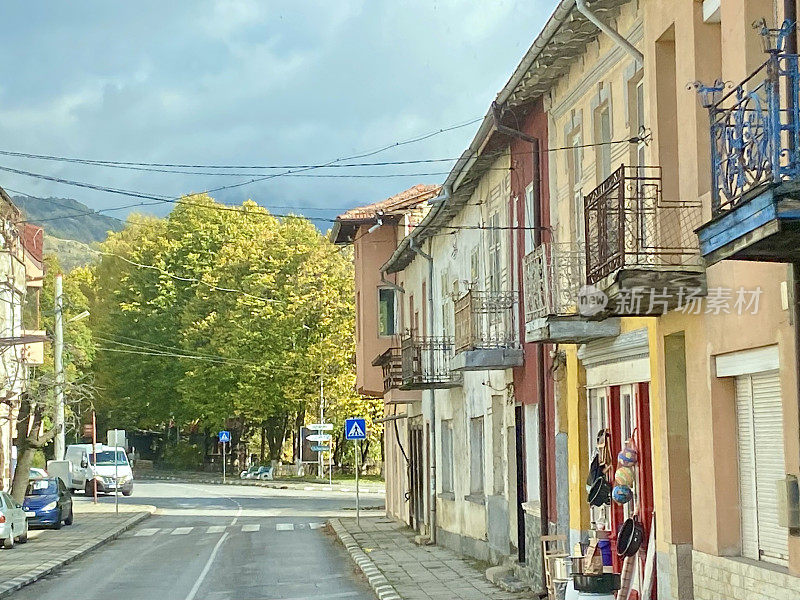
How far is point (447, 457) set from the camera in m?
28.4

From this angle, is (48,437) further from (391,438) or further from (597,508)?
(597,508)

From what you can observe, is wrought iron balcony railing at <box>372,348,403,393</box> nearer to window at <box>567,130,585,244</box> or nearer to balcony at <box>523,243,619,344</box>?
window at <box>567,130,585,244</box>

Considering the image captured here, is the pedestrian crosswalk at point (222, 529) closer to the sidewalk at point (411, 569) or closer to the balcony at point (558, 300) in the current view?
the sidewalk at point (411, 569)

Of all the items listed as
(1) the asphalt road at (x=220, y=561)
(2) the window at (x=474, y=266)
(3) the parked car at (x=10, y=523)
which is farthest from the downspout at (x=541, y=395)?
(3) the parked car at (x=10, y=523)

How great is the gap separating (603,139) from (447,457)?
14.5 m

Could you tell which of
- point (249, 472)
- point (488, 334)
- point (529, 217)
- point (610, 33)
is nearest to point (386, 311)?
point (488, 334)

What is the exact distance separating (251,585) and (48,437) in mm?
16950

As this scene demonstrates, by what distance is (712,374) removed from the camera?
37.1 ft

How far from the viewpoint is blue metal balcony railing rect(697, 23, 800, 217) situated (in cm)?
769

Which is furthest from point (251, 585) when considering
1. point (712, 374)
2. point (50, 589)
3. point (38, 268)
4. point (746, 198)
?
point (38, 268)

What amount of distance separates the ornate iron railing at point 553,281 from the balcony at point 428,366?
9.83m

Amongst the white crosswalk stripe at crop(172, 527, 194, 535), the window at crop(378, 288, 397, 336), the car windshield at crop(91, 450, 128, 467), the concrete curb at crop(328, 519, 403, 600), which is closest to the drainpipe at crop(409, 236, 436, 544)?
the concrete curb at crop(328, 519, 403, 600)

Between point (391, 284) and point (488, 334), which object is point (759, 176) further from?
point (391, 284)

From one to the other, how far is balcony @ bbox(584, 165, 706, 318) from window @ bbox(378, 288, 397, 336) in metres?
24.7
